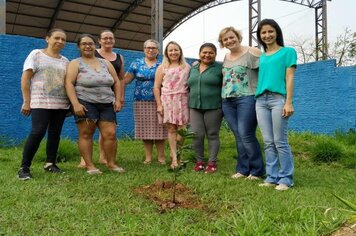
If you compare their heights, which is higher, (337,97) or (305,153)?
(337,97)

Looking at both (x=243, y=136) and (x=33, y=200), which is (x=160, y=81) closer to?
(x=243, y=136)

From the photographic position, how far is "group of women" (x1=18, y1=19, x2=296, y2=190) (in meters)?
3.70

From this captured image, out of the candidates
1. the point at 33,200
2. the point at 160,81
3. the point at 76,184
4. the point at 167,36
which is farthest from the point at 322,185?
the point at 167,36

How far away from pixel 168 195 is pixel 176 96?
5.05ft

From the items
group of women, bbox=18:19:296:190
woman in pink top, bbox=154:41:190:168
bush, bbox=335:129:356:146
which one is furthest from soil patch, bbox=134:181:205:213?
bush, bbox=335:129:356:146

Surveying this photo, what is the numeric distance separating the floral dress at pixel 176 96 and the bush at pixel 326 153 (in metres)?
2.43

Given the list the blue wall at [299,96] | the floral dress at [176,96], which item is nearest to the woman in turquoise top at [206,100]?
the floral dress at [176,96]

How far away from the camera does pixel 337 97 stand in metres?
8.57

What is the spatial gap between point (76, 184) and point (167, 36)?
808 inches

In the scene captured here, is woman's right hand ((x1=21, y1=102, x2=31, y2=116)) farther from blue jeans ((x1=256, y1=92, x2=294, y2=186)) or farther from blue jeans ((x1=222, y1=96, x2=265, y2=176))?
blue jeans ((x1=256, y1=92, x2=294, y2=186))

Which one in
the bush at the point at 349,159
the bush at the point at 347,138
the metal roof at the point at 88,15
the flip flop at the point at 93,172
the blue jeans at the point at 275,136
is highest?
the metal roof at the point at 88,15

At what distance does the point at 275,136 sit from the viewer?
3670 millimetres

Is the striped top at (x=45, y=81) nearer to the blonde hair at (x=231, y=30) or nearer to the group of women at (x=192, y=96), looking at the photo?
the group of women at (x=192, y=96)

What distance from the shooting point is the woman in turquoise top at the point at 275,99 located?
361 centimetres
